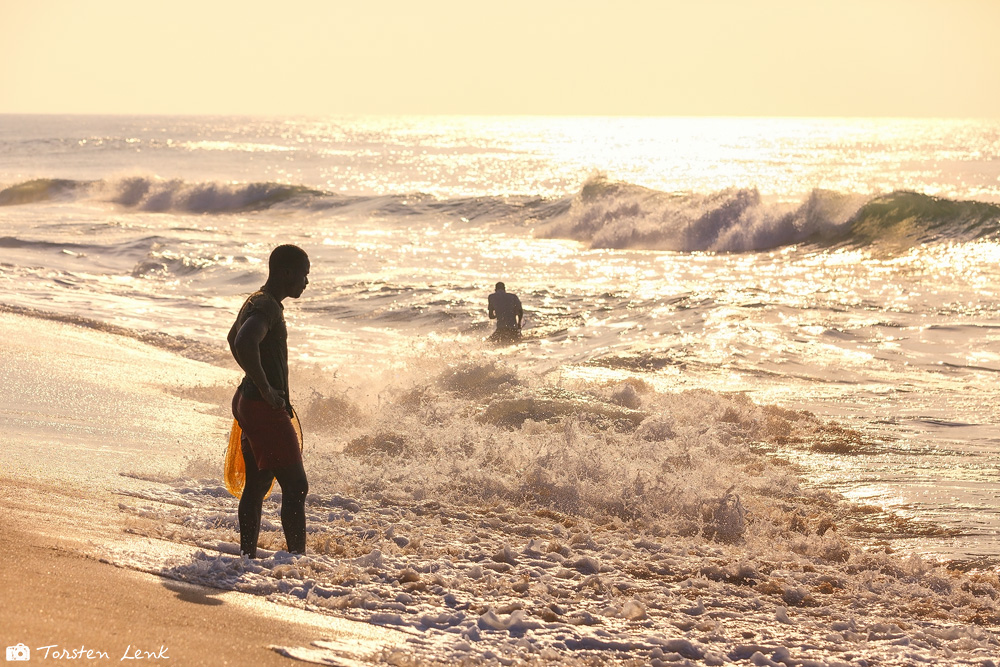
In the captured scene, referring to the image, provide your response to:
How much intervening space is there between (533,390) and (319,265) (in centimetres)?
1525

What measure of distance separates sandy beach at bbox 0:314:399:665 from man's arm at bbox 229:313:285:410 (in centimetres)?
90

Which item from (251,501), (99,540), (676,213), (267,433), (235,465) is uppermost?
(676,213)

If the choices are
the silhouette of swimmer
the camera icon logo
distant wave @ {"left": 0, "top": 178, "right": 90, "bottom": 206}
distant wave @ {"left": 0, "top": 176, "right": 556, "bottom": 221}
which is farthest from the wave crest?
the camera icon logo

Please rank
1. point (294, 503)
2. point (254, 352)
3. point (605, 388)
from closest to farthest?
point (254, 352) < point (294, 503) < point (605, 388)

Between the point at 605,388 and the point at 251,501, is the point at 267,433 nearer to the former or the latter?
the point at 251,501

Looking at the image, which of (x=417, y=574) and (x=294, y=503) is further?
(x=417, y=574)

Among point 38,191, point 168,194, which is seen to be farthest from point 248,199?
point 38,191

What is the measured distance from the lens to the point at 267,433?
485 centimetres

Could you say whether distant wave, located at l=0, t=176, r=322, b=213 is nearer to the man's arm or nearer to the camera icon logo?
the man's arm

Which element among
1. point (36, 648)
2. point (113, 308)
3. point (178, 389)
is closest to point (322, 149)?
point (113, 308)

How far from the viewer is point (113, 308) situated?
16109mm

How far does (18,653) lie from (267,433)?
5.74 feet

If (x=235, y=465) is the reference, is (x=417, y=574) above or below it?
below

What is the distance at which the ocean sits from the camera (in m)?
5.60
